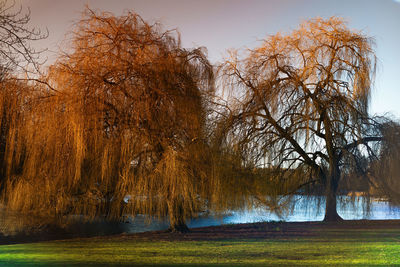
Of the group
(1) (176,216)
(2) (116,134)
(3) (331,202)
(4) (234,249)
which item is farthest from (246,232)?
(2) (116,134)

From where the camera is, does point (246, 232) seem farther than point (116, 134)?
Yes

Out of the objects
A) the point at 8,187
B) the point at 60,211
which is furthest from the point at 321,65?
the point at 8,187

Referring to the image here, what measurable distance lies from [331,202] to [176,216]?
3.17 m

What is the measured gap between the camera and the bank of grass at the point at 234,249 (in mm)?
4602

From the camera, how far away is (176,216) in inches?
261

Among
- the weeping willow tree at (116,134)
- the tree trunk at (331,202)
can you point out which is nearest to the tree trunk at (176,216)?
the weeping willow tree at (116,134)

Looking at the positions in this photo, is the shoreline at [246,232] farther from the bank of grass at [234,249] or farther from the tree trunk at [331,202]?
the tree trunk at [331,202]

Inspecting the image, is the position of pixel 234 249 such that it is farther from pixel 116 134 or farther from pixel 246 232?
pixel 116 134

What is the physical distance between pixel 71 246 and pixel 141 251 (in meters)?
1.39

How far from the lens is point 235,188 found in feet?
21.4

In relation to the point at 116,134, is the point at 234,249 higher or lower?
lower

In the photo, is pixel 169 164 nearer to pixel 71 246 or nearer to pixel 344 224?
pixel 71 246

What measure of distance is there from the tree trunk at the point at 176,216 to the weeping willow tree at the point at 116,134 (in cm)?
2

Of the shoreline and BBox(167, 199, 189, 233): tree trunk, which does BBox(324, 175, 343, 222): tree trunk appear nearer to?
the shoreline
